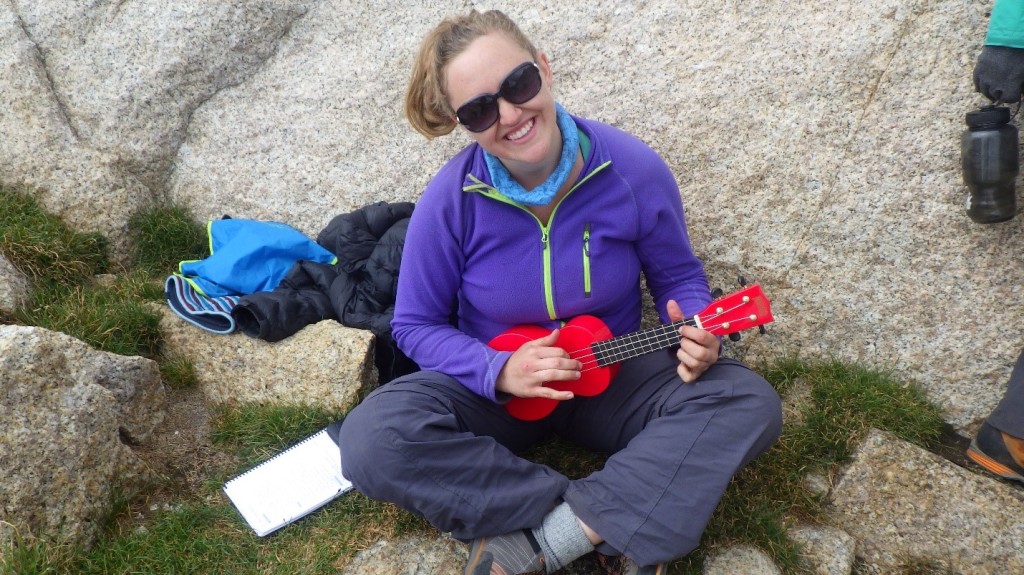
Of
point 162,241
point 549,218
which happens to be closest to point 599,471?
A: point 549,218

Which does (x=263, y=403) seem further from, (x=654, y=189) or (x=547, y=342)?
(x=654, y=189)

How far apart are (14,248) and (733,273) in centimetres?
433

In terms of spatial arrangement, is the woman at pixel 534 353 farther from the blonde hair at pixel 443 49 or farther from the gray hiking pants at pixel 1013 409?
the gray hiking pants at pixel 1013 409

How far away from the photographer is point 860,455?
3.42 m

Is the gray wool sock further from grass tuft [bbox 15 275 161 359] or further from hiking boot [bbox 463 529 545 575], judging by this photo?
grass tuft [bbox 15 275 161 359]

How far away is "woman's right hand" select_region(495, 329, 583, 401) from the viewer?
2.92m

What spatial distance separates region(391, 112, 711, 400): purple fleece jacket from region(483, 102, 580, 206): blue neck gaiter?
0.06 metres

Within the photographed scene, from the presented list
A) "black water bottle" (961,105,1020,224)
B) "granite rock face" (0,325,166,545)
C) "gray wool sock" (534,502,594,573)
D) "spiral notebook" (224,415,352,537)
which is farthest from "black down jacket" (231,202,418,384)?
"black water bottle" (961,105,1020,224)

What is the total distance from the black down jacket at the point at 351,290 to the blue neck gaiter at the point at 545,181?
4.01 feet

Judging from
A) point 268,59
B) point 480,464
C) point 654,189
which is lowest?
point 480,464

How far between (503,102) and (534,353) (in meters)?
1.01

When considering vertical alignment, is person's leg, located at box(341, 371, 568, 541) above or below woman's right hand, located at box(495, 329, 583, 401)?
below

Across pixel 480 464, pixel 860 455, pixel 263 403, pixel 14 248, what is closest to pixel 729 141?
pixel 860 455

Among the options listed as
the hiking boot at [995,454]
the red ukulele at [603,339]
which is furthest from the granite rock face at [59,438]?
the hiking boot at [995,454]
